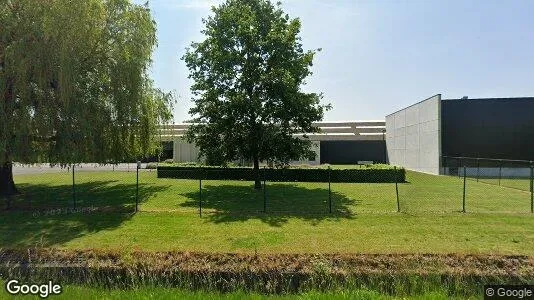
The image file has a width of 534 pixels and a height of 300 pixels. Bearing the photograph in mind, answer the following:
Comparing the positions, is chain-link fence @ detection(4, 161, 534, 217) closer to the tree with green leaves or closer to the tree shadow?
the tree shadow

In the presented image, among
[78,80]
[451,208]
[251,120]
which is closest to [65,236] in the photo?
[78,80]

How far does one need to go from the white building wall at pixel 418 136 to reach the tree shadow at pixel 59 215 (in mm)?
20834

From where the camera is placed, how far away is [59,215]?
12.3 m

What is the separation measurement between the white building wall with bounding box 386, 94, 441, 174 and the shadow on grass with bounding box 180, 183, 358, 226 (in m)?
14.0

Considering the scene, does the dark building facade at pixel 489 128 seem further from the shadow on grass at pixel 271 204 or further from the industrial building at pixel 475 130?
the shadow on grass at pixel 271 204

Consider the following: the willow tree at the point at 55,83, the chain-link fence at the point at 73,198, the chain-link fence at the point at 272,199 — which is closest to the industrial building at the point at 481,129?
the chain-link fence at the point at 272,199

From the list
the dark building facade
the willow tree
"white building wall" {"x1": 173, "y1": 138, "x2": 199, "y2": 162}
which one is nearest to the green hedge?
the dark building facade

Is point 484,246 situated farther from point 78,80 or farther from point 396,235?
point 78,80

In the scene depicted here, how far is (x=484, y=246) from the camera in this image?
8234 millimetres

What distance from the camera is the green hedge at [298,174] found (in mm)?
22969

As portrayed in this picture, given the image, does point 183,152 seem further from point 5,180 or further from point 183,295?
point 183,295

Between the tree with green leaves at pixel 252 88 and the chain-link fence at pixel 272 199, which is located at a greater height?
the tree with green leaves at pixel 252 88

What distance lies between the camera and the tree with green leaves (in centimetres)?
1736

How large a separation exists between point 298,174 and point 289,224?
13363mm
